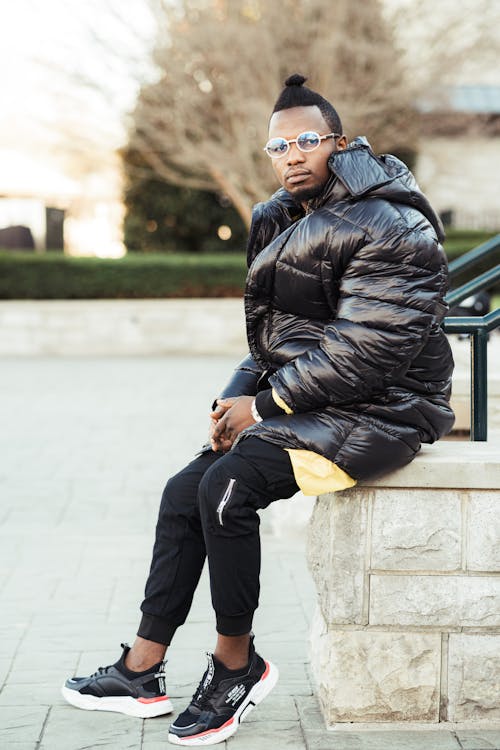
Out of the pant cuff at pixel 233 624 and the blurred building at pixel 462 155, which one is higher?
the blurred building at pixel 462 155

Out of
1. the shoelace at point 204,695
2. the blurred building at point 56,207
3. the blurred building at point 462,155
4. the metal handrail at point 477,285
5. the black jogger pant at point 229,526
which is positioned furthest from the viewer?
the blurred building at point 462,155

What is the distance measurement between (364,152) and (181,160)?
630 inches

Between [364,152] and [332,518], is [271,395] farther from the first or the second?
[364,152]

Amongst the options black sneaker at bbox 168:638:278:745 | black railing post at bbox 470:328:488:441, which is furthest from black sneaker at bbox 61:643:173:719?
black railing post at bbox 470:328:488:441

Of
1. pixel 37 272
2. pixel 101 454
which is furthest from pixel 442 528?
pixel 37 272

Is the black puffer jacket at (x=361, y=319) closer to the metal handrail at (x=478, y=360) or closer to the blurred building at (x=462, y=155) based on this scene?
the metal handrail at (x=478, y=360)

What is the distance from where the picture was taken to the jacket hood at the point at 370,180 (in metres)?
2.98

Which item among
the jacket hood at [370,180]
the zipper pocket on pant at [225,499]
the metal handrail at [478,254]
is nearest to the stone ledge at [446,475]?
the zipper pocket on pant at [225,499]

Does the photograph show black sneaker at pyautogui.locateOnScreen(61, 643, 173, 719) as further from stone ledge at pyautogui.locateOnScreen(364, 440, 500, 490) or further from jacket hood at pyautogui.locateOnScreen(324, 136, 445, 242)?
jacket hood at pyautogui.locateOnScreen(324, 136, 445, 242)

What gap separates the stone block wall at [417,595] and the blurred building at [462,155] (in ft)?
55.4

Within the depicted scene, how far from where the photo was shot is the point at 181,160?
18.7 meters

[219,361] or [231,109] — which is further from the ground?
[231,109]

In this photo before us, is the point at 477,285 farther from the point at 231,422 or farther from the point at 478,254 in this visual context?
the point at 231,422

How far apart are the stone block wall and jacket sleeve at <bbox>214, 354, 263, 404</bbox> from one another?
0.52 m
